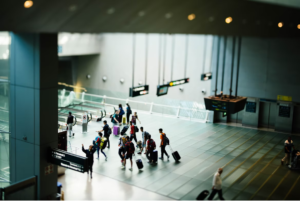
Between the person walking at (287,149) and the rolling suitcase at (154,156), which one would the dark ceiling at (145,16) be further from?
the rolling suitcase at (154,156)

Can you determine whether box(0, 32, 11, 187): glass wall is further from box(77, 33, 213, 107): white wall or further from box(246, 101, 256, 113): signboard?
box(246, 101, 256, 113): signboard

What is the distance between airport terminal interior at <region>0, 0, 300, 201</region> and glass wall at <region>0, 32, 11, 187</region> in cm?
3

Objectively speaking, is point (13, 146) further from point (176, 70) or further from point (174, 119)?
point (176, 70)

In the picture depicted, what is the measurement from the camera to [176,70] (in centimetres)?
2281

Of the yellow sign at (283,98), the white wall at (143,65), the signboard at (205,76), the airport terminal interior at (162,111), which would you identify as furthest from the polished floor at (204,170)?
the white wall at (143,65)

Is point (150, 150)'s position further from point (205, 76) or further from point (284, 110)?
point (284, 110)

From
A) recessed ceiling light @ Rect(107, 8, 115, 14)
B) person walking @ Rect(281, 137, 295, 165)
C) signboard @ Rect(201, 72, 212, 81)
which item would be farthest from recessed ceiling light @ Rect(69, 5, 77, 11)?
signboard @ Rect(201, 72, 212, 81)

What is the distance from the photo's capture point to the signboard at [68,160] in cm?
865

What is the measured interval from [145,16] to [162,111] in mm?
14068

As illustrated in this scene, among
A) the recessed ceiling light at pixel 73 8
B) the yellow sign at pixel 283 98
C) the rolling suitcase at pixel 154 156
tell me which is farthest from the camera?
the yellow sign at pixel 283 98

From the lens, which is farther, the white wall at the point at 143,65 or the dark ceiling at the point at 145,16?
the white wall at the point at 143,65

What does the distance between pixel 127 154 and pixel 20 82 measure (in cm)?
488

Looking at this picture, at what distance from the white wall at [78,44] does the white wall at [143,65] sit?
63 centimetres

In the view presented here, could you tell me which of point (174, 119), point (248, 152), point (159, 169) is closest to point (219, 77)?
point (174, 119)
